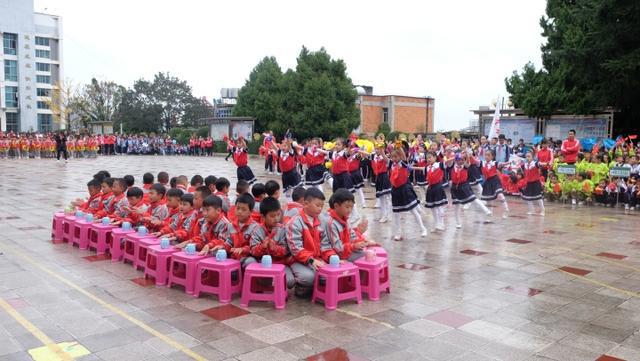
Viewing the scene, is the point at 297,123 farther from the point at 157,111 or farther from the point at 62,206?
the point at 157,111

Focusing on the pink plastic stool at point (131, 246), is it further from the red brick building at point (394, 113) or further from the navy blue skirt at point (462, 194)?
the red brick building at point (394, 113)

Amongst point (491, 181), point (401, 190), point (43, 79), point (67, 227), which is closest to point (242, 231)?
point (67, 227)

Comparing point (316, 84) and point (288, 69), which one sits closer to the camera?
point (316, 84)

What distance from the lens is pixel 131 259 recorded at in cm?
667

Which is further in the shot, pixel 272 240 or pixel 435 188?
pixel 435 188

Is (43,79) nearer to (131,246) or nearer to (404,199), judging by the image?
(404,199)

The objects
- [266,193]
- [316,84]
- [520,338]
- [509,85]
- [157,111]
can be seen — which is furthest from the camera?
[157,111]

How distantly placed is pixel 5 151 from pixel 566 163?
30.3 metres

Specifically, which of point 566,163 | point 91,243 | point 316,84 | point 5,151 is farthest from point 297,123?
point 91,243

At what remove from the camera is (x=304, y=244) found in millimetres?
5273

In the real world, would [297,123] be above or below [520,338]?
above

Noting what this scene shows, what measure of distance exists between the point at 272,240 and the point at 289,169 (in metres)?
6.99

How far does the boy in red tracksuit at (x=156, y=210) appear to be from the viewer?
7035 mm

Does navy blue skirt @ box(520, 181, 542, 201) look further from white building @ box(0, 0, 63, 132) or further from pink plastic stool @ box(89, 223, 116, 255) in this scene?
white building @ box(0, 0, 63, 132)
